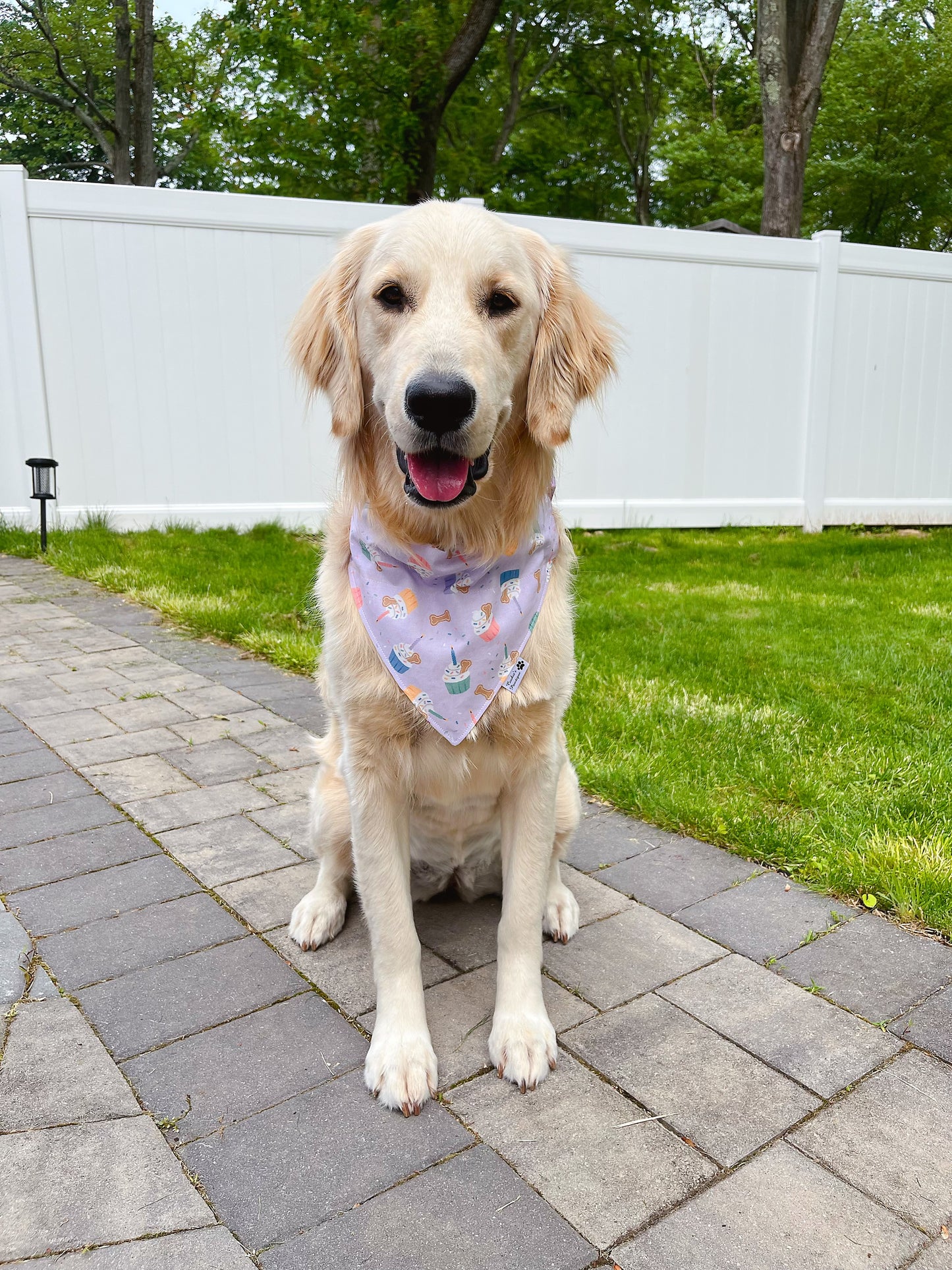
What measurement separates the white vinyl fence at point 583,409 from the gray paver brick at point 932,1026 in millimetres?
5801

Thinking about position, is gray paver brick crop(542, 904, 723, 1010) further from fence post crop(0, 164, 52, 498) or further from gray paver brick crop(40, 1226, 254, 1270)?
fence post crop(0, 164, 52, 498)

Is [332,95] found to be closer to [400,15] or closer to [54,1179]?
[400,15]

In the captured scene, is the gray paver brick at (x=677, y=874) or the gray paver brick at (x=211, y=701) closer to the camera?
the gray paver brick at (x=677, y=874)

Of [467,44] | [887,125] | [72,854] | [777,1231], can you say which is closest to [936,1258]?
[777,1231]

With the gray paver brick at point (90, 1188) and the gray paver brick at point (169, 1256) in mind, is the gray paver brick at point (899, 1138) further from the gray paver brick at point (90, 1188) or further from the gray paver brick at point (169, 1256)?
the gray paver brick at point (90, 1188)

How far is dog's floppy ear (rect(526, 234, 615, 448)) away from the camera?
2.18 m

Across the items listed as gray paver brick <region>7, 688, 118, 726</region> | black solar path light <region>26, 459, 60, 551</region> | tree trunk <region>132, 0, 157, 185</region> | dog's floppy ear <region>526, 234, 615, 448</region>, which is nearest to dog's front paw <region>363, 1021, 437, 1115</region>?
dog's floppy ear <region>526, 234, 615, 448</region>

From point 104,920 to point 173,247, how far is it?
6395 mm

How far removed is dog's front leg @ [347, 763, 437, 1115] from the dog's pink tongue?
2.02 feet

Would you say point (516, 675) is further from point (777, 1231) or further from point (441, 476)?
point (777, 1231)

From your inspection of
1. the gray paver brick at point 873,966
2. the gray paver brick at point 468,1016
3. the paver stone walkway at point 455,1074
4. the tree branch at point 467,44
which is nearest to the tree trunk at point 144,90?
the tree branch at point 467,44

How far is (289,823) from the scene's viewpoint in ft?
10.2

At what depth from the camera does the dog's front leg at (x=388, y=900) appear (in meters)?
2.02

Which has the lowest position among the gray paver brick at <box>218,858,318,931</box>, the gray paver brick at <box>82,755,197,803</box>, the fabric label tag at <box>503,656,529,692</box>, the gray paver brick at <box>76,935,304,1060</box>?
the gray paver brick at <box>76,935,304,1060</box>
